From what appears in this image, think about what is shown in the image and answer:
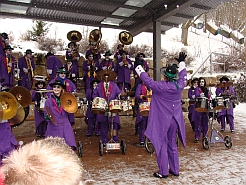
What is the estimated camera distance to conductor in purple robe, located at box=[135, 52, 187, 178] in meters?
5.43

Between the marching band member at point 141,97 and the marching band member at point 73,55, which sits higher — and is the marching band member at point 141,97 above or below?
below

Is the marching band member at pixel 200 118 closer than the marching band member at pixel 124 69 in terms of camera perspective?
Yes

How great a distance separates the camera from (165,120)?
18.1 ft

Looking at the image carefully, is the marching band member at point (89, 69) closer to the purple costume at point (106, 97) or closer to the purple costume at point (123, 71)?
the purple costume at point (123, 71)

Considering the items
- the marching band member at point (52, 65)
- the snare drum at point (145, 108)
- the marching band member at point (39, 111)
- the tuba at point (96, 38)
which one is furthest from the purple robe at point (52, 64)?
the snare drum at point (145, 108)

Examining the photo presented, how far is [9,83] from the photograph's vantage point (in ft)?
32.0

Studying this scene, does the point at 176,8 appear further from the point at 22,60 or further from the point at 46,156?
the point at 46,156

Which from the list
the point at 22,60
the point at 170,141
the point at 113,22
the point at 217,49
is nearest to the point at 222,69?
the point at 217,49

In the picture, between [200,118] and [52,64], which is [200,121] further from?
[52,64]

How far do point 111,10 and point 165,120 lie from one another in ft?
20.6

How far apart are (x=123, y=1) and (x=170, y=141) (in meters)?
5.57

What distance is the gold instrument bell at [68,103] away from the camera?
5762 mm

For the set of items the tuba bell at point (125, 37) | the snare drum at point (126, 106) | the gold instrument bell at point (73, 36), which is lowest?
the snare drum at point (126, 106)

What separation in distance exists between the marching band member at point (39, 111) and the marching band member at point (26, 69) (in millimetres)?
1724
